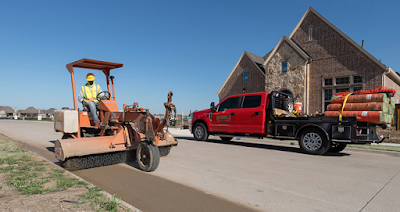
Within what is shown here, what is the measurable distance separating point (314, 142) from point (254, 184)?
4640mm

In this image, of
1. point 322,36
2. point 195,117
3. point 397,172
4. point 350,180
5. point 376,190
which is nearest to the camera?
point 376,190

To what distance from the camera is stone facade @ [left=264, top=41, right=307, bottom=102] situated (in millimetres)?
19417

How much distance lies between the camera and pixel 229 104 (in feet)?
36.7

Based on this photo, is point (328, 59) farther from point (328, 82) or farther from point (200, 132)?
point (200, 132)

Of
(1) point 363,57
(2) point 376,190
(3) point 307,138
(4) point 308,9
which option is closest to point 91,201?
(2) point 376,190

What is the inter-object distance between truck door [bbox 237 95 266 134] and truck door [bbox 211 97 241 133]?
0.93 ft

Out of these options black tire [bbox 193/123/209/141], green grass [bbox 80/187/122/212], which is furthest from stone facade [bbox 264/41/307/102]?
green grass [bbox 80/187/122/212]

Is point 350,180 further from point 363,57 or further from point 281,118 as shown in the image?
point 363,57

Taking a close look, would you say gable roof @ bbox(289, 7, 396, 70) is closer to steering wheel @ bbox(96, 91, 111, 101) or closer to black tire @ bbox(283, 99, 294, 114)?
black tire @ bbox(283, 99, 294, 114)

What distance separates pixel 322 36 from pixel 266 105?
12.4 metres

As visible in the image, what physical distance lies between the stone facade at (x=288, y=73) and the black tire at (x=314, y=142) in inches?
454

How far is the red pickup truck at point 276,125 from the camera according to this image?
26.2 feet

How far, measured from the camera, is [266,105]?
984cm

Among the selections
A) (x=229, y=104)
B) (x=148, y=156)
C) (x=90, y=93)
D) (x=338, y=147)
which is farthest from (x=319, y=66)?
(x=148, y=156)
